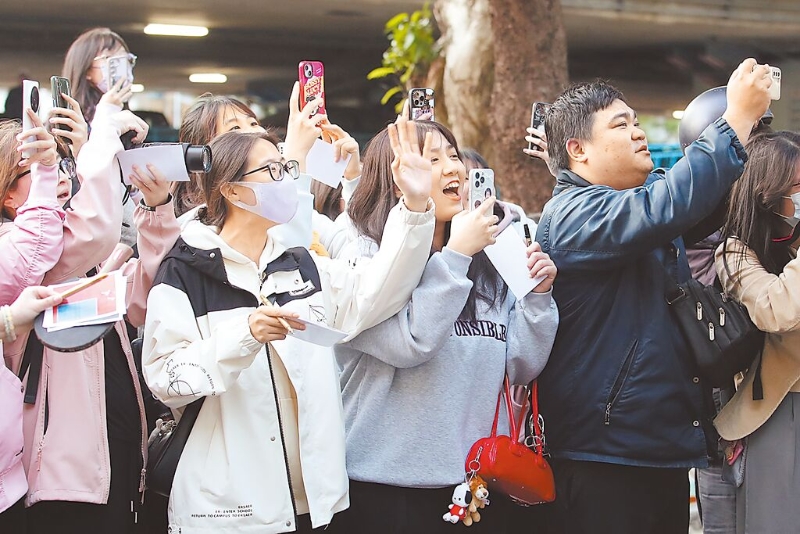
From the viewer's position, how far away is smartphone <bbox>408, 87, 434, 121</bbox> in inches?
128

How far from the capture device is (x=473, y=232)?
2.78 metres

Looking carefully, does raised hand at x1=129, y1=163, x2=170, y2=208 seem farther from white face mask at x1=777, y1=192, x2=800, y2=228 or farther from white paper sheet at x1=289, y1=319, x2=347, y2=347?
white face mask at x1=777, y1=192, x2=800, y2=228

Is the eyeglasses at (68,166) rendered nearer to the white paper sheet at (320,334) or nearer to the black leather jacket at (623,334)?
the white paper sheet at (320,334)

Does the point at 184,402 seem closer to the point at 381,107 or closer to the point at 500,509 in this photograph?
the point at 500,509

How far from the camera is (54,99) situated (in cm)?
279

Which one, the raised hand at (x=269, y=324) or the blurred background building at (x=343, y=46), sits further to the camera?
the blurred background building at (x=343, y=46)

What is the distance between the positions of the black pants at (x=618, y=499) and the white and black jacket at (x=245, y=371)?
2.38 ft

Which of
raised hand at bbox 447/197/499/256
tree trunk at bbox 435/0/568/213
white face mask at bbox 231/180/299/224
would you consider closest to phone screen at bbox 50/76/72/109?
white face mask at bbox 231/180/299/224

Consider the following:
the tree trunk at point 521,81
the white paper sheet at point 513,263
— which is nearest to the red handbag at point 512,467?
the white paper sheet at point 513,263

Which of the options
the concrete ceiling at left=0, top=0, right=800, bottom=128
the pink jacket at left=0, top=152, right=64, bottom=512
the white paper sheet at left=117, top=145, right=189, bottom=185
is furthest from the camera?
the concrete ceiling at left=0, top=0, right=800, bottom=128

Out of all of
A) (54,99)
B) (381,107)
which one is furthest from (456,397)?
(381,107)

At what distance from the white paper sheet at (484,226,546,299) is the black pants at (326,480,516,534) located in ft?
2.00

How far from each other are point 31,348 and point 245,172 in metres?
0.77

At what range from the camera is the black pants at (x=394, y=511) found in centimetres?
285
